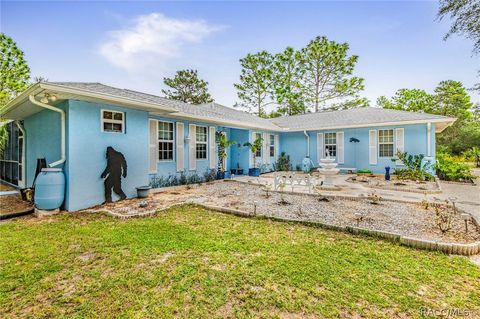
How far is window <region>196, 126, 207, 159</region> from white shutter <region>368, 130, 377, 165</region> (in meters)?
9.48

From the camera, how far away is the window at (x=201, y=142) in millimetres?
10250

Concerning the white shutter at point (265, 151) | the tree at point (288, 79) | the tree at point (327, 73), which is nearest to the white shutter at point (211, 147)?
the white shutter at point (265, 151)

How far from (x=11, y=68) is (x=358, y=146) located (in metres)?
25.7

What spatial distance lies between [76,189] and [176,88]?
1028 inches

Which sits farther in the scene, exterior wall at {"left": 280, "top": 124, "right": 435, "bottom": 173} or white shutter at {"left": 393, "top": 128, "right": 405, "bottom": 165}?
white shutter at {"left": 393, "top": 128, "right": 405, "bottom": 165}

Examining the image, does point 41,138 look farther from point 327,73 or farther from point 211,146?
point 327,73

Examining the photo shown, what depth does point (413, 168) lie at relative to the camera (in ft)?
34.9

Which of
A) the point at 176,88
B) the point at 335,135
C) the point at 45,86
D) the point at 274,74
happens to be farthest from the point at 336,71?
Result: the point at 45,86

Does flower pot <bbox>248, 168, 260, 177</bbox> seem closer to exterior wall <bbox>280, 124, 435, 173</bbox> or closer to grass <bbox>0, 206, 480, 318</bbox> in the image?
exterior wall <bbox>280, 124, 435, 173</bbox>

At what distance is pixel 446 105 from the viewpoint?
27.9 m

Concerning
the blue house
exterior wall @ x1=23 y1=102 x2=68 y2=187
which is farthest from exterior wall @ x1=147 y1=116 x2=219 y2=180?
exterior wall @ x1=23 y1=102 x2=68 y2=187

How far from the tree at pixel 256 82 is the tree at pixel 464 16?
71.7ft

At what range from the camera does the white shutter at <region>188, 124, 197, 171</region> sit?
9.74m

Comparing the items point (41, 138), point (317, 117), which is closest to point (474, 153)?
point (317, 117)
